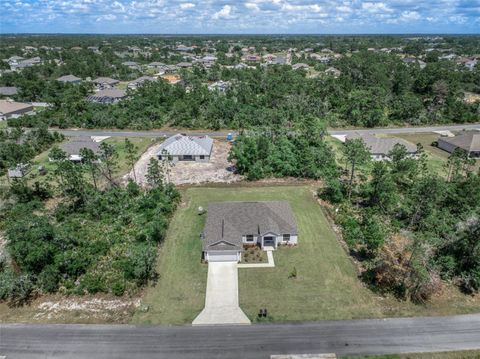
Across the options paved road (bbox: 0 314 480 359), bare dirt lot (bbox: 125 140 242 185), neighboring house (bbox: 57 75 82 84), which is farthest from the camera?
neighboring house (bbox: 57 75 82 84)

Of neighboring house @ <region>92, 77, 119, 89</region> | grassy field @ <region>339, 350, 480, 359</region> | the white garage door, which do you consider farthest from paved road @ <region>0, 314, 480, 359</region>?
neighboring house @ <region>92, 77, 119, 89</region>

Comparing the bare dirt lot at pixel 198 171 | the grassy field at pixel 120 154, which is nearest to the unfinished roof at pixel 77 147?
the grassy field at pixel 120 154

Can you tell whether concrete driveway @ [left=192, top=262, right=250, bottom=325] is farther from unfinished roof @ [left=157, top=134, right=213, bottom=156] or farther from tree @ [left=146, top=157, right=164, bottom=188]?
unfinished roof @ [left=157, top=134, right=213, bottom=156]

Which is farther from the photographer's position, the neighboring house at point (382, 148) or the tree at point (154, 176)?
the neighboring house at point (382, 148)

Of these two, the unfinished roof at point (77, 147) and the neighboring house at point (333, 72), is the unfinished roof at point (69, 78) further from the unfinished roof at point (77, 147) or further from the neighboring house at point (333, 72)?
the neighboring house at point (333, 72)

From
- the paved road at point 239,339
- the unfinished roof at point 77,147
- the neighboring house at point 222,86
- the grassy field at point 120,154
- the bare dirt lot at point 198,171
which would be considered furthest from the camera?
the neighboring house at point 222,86

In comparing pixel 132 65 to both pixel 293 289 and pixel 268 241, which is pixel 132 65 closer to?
pixel 268 241
